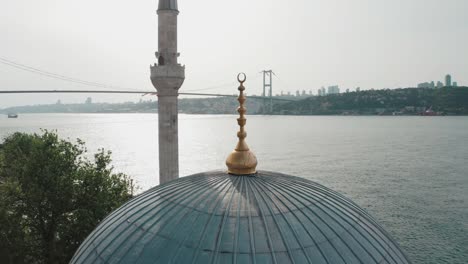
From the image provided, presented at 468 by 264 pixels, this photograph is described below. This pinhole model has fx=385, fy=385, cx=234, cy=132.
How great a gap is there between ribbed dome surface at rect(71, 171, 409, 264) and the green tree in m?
9.45

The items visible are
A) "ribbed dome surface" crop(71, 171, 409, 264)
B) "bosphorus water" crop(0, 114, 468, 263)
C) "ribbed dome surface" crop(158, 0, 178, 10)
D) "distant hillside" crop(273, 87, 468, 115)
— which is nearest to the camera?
"ribbed dome surface" crop(71, 171, 409, 264)

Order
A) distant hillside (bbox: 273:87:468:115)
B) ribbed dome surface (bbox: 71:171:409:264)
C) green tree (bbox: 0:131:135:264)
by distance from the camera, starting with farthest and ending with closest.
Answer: distant hillside (bbox: 273:87:468:115) → green tree (bbox: 0:131:135:264) → ribbed dome surface (bbox: 71:171:409:264)

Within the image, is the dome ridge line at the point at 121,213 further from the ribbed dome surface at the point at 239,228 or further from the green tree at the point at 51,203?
the green tree at the point at 51,203

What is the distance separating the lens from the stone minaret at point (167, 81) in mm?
16734

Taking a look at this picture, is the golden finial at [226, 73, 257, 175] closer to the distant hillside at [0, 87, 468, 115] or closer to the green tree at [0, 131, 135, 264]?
the green tree at [0, 131, 135, 264]

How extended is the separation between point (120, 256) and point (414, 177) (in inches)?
1669

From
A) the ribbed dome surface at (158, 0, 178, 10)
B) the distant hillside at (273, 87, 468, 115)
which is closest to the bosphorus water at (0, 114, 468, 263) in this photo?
the ribbed dome surface at (158, 0, 178, 10)

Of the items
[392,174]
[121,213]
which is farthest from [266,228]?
[392,174]

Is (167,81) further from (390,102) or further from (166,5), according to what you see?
(390,102)

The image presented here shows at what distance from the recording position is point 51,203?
51.4 ft

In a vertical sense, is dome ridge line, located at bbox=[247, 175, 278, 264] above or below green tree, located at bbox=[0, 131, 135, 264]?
above

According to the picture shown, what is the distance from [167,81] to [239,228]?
40.6 ft

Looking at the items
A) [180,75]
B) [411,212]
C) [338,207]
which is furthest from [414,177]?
[338,207]

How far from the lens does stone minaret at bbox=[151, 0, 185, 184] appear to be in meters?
16.7
